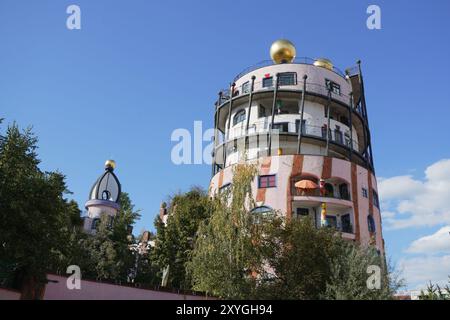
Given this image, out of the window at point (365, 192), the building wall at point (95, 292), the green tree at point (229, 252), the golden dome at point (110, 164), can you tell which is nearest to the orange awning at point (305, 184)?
the window at point (365, 192)

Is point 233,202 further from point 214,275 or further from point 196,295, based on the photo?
point 196,295

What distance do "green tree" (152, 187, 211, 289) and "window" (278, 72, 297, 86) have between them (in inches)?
449

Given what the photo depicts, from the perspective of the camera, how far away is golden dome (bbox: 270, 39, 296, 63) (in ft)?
120

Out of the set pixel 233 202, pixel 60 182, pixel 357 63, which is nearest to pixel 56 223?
pixel 60 182

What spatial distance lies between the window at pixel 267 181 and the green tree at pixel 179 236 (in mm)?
3941

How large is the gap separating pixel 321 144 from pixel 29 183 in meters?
22.6


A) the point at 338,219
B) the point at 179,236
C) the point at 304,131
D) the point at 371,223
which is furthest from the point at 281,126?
the point at 179,236

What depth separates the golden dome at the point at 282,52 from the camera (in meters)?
36.6

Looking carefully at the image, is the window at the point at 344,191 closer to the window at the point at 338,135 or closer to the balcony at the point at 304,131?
the balcony at the point at 304,131

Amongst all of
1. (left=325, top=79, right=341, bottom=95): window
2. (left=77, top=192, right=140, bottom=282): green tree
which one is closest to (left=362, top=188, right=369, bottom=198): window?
(left=325, top=79, right=341, bottom=95): window

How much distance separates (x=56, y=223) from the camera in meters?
16.0

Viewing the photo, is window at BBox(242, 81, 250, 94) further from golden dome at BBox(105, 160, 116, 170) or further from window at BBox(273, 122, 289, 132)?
golden dome at BBox(105, 160, 116, 170)

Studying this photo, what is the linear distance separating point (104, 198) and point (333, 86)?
86.1 feet

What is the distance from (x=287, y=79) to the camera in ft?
111
